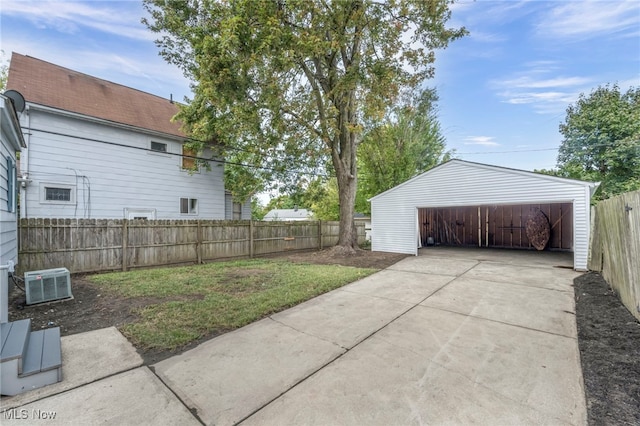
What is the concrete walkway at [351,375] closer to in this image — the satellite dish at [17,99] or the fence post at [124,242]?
the satellite dish at [17,99]

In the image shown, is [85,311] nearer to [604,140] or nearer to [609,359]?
[609,359]

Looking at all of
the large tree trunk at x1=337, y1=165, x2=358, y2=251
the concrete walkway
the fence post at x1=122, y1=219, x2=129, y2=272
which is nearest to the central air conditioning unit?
the concrete walkway

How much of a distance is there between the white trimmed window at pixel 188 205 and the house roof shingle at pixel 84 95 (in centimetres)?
262

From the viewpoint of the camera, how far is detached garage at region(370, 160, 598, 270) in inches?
320

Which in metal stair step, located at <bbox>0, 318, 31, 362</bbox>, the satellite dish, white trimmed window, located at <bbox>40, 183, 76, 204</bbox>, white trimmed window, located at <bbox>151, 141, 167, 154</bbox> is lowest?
metal stair step, located at <bbox>0, 318, 31, 362</bbox>

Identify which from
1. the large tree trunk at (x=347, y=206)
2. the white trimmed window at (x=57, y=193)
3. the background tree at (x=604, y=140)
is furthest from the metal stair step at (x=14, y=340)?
the background tree at (x=604, y=140)

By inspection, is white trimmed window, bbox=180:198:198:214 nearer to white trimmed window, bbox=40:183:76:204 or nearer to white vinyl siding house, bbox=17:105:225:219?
white vinyl siding house, bbox=17:105:225:219

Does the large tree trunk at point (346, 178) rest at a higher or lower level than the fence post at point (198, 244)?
higher

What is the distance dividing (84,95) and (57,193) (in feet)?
12.0

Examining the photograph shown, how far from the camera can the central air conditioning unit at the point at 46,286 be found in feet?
15.0

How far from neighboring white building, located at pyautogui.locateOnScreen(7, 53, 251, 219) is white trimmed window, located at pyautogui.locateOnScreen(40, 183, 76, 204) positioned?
22 millimetres

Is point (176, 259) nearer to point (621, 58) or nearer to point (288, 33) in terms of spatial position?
point (288, 33)

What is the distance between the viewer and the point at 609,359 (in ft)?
9.29

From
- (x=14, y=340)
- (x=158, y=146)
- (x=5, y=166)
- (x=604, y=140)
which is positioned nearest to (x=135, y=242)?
(x=5, y=166)
